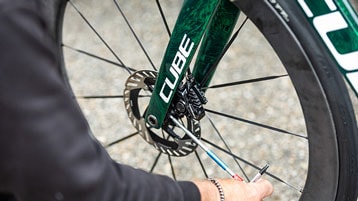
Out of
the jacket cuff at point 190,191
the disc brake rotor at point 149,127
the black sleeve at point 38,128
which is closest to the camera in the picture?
the black sleeve at point 38,128

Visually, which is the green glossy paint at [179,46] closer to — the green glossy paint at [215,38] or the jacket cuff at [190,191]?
the green glossy paint at [215,38]

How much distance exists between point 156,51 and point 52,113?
116 centimetres

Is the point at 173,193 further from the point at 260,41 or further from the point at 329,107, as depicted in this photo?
the point at 260,41

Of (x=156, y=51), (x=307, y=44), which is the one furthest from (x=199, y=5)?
(x=156, y=51)

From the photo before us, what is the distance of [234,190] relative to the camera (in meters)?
1.01

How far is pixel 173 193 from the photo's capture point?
86cm

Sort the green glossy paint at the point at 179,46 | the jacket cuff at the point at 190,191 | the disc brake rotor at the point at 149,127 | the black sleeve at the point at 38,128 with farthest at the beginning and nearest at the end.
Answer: the disc brake rotor at the point at 149,127 → the green glossy paint at the point at 179,46 → the jacket cuff at the point at 190,191 → the black sleeve at the point at 38,128

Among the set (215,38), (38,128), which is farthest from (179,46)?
(38,128)

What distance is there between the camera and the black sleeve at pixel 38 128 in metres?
0.67

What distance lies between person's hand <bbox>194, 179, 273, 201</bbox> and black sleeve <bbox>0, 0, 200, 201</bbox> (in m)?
0.20

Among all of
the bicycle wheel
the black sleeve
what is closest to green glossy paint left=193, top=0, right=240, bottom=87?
the bicycle wheel

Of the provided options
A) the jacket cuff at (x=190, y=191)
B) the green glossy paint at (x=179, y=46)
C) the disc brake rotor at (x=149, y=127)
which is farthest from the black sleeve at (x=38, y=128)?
the disc brake rotor at (x=149, y=127)

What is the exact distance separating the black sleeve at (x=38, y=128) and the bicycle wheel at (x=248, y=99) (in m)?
0.32

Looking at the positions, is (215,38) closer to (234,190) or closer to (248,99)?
(234,190)
